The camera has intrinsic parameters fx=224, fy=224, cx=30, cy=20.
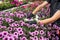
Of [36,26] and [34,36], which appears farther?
[36,26]

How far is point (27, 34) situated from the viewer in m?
3.41

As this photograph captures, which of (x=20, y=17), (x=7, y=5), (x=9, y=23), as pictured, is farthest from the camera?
(x=7, y=5)

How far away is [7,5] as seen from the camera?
9.59 meters

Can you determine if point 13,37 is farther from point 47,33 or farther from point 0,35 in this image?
point 47,33

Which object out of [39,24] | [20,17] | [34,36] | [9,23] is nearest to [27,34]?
[34,36]

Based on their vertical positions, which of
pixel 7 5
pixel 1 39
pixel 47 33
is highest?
pixel 1 39

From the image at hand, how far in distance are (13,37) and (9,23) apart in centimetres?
90

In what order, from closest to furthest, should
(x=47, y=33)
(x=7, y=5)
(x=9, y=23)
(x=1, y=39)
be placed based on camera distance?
1. (x=1, y=39)
2. (x=47, y=33)
3. (x=9, y=23)
4. (x=7, y=5)

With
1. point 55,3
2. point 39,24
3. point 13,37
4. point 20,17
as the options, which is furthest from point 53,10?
point 13,37

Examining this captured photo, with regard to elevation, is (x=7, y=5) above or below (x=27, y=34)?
below

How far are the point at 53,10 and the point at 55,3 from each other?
0.18 meters

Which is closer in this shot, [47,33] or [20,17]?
[47,33]

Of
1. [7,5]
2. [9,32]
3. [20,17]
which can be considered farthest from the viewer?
[7,5]

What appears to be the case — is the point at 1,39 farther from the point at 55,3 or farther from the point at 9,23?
the point at 55,3
